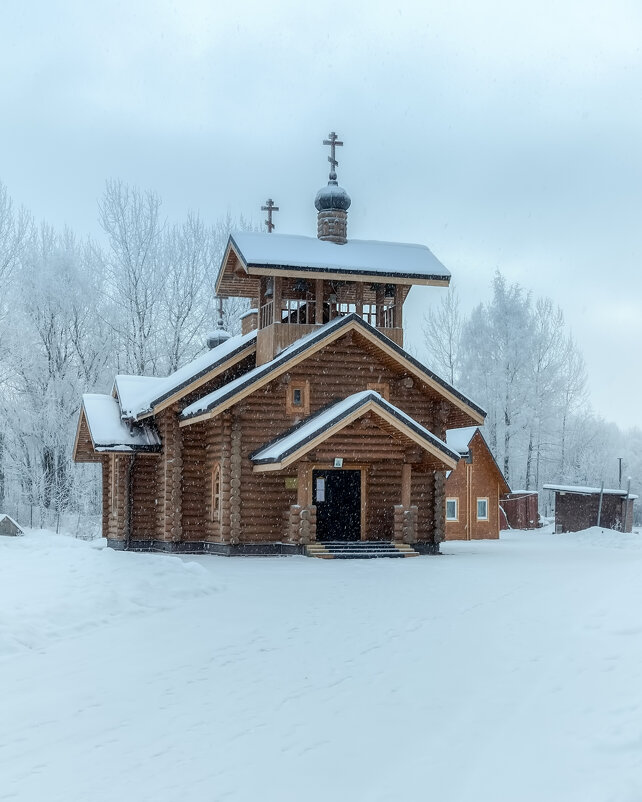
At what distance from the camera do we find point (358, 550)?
23.9 m

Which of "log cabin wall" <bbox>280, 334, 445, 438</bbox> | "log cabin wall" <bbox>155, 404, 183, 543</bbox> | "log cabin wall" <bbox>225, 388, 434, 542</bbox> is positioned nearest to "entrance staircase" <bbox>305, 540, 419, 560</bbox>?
"log cabin wall" <bbox>225, 388, 434, 542</bbox>

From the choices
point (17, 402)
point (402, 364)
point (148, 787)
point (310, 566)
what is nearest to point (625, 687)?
point (148, 787)

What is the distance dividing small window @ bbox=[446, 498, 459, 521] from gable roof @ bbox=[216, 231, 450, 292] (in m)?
10.9

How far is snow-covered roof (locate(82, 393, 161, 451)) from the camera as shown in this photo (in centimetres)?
2688

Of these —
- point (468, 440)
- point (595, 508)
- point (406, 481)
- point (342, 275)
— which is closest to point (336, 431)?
point (406, 481)

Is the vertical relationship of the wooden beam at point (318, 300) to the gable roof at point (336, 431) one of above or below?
above

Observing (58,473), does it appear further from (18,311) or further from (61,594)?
(61,594)

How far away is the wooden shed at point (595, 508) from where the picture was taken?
38.7 m

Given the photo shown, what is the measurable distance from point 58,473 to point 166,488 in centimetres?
1507

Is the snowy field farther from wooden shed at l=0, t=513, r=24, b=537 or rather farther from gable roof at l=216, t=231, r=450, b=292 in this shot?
wooden shed at l=0, t=513, r=24, b=537

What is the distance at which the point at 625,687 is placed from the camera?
8609mm

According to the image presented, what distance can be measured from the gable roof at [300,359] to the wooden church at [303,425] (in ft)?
0.16

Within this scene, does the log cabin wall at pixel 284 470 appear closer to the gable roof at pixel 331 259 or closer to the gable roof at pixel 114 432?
the gable roof at pixel 331 259

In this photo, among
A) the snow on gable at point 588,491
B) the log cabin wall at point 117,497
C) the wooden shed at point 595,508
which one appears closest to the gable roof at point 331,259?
the log cabin wall at point 117,497
